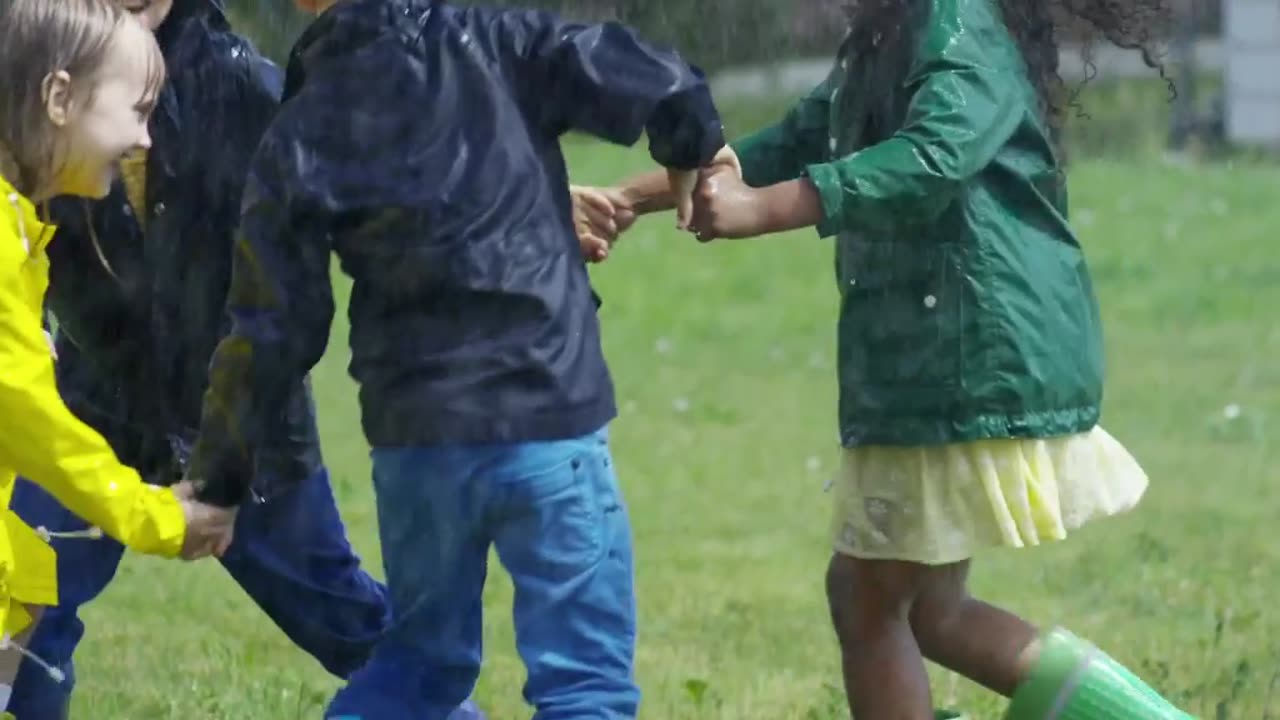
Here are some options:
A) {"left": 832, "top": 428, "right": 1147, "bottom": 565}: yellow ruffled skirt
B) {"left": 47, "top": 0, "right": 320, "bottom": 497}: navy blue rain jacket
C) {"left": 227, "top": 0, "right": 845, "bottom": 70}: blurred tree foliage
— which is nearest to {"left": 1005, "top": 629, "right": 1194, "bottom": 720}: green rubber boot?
{"left": 832, "top": 428, "right": 1147, "bottom": 565}: yellow ruffled skirt

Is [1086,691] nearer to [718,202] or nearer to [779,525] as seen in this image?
[718,202]

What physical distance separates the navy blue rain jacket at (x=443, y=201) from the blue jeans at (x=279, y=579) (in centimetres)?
82

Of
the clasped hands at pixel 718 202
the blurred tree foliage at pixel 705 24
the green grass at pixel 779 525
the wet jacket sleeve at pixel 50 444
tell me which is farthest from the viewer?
the blurred tree foliage at pixel 705 24

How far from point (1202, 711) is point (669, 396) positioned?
514 centimetres

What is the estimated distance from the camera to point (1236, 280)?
41.2 ft

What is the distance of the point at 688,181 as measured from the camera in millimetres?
3846

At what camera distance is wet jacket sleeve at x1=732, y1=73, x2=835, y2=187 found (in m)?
4.54

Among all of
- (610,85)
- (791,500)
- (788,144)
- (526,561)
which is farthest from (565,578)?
(791,500)

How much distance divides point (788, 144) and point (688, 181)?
0.75 metres

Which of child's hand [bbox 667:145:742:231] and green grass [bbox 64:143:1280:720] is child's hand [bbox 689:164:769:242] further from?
green grass [bbox 64:143:1280:720]

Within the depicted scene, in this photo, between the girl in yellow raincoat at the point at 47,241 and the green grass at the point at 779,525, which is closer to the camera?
the girl in yellow raincoat at the point at 47,241

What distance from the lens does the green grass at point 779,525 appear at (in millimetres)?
5348

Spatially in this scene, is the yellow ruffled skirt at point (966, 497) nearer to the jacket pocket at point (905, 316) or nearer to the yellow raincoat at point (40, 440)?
the jacket pocket at point (905, 316)

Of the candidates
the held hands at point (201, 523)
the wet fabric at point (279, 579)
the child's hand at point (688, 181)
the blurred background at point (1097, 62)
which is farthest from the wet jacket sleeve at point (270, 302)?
the blurred background at point (1097, 62)
